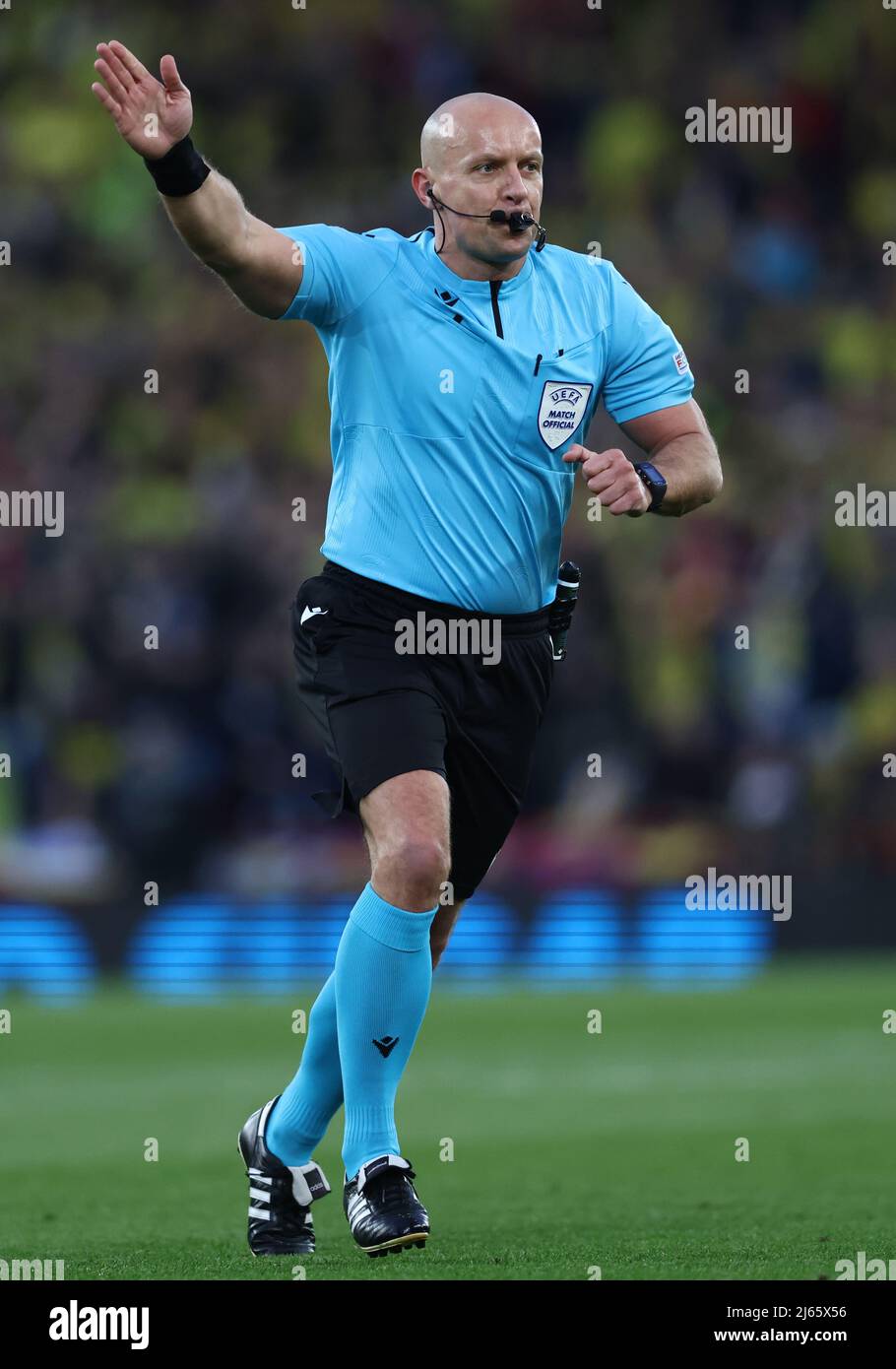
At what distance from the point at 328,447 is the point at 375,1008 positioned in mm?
12823

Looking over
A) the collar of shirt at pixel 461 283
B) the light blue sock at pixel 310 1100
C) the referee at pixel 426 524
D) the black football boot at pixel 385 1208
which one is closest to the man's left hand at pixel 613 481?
the referee at pixel 426 524

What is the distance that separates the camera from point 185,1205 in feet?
22.5

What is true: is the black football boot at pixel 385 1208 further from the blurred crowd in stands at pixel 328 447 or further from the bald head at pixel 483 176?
the blurred crowd in stands at pixel 328 447

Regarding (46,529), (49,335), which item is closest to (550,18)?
(49,335)

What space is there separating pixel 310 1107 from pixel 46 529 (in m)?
10.3

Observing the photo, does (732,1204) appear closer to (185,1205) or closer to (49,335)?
(185,1205)

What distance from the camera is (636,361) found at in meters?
6.03

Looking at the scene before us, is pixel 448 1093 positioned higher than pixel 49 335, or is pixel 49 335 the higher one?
pixel 49 335

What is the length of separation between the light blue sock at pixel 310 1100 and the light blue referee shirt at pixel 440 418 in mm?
1143

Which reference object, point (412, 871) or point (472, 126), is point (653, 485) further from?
point (412, 871)

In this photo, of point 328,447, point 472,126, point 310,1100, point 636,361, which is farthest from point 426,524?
point 328,447

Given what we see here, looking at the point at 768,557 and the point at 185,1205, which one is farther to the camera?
the point at 768,557

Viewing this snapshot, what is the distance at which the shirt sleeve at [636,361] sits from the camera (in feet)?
19.7

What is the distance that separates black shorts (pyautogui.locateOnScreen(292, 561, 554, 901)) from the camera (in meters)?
5.39
